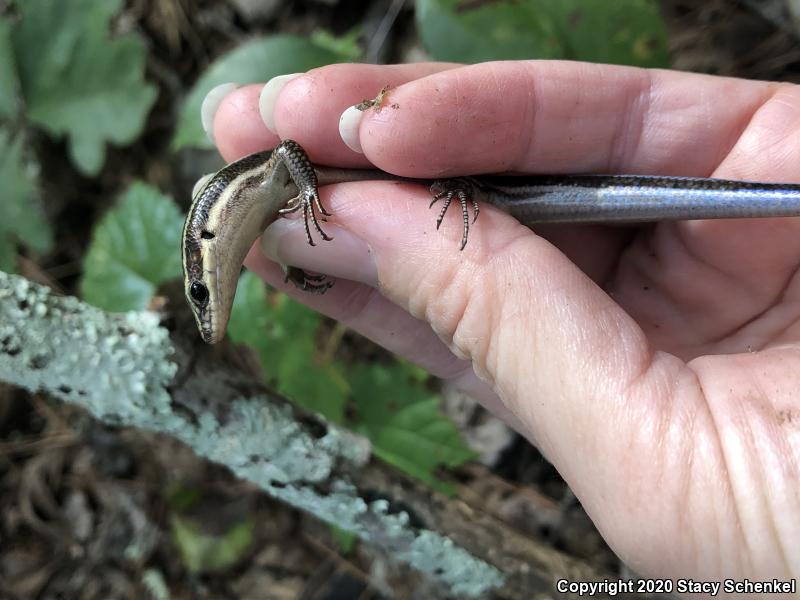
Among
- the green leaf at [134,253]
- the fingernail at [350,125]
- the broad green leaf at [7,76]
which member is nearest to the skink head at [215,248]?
the fingernail at [350,125]

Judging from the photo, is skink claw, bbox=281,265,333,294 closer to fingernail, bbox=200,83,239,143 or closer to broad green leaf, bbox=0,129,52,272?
fingernail, bbox=200,83,239,143

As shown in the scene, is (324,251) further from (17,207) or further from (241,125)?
(17,207)

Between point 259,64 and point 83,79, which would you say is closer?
point 259,64

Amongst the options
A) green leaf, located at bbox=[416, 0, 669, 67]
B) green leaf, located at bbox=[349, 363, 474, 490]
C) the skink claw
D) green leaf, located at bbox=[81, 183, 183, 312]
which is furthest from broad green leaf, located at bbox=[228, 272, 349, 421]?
green leaf, located at bbox=[416, 0, 669, 67]

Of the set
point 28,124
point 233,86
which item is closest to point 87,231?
point 28,124

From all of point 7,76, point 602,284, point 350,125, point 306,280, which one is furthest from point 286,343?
point 7,76

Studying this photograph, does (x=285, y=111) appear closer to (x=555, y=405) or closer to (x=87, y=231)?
(x=555, y=405)

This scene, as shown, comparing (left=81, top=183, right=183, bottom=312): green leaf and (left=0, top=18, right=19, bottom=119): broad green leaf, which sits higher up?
(left=0, top=18, right=19, bottom=119): broad green leaf
